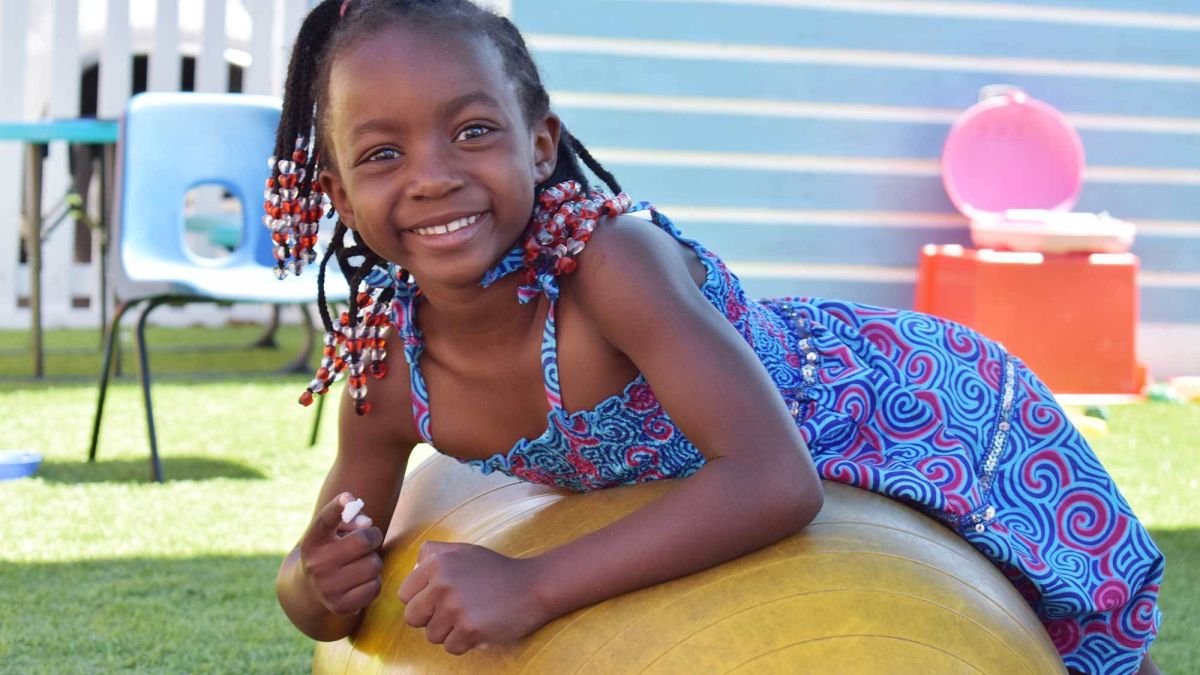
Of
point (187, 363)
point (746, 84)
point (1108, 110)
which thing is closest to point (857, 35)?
point (746, 84)

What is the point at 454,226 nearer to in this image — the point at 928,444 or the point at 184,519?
the point at 928,444

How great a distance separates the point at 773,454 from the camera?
1.64 meters

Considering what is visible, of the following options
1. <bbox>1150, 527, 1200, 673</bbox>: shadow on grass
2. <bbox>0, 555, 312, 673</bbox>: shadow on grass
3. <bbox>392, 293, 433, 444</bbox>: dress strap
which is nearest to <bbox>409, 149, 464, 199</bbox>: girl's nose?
<bbox>392, 293, 433, 444</bbox>: dress strap

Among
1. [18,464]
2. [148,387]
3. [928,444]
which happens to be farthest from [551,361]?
[18,464]

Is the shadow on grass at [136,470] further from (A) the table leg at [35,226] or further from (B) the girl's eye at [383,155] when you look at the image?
(B) the girl's eye at [383,155]

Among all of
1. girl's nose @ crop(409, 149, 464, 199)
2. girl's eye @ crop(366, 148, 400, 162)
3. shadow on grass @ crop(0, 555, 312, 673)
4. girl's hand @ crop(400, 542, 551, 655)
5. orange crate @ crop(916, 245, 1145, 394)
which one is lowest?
shadow on grass @ crop(0, 555, 312, 673)

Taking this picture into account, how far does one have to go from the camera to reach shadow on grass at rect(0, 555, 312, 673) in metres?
2.61

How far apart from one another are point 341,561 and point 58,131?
13.2 ft

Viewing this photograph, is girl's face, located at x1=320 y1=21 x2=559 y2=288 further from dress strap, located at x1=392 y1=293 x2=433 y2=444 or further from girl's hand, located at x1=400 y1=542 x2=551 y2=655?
girl's hand, located at x1=400 y1=542 x2=551 y2=655

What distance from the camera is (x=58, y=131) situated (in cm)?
542

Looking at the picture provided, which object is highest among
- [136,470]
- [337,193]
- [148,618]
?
[337,193]

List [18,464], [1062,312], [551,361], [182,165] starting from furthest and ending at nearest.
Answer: [1062,312] → [182,165] → [18,464] → [551,361]

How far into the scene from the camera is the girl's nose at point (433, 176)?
170cm

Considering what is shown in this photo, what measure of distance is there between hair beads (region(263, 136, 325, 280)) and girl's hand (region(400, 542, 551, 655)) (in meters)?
0.65
